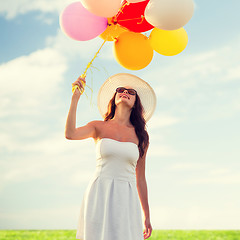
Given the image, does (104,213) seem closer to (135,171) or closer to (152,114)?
(135,171)

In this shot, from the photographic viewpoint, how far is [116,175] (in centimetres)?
275

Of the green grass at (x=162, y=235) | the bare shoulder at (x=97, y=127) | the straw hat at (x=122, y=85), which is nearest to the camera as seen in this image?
the bare shoulder at (x=97, y=127)

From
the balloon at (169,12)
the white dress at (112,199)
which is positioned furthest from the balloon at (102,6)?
the white dress at (112,199)

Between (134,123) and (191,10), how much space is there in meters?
1.15

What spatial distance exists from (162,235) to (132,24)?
15.8 ft

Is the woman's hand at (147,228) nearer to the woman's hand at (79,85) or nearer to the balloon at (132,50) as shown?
the woman's hand at (79,85)

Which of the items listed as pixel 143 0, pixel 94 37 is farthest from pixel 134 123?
pixel 143 0

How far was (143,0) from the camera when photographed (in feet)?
9.86

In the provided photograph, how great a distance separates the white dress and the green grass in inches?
160

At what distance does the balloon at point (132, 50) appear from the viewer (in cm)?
325

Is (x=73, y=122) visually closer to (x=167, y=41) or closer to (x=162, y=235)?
Result: (x=167, y=41)

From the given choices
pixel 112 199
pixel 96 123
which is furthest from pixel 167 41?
pixel 112 199

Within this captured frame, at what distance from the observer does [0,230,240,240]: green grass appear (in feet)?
21.7

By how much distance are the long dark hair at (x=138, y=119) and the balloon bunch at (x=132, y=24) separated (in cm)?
41
